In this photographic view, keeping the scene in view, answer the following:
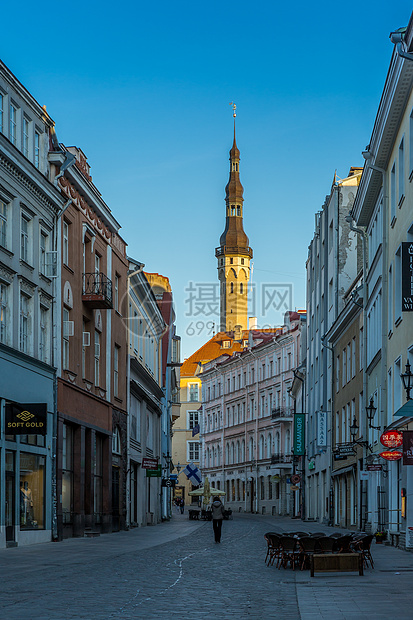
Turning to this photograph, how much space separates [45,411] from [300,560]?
31.5 feet

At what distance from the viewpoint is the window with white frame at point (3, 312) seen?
26.6 metres

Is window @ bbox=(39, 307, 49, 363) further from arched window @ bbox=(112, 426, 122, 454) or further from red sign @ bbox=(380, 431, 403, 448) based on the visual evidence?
red sign @ bbox=(380, 431, 403, 448)

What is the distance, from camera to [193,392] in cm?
11994

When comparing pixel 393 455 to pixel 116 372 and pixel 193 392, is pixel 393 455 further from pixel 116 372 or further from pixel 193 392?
pixel 193 392

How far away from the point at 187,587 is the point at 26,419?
11494 millimetres

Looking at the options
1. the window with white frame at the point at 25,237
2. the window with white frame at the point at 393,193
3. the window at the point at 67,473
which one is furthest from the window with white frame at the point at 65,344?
the window with white frame at the point at 393,193

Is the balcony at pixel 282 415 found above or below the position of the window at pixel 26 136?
below

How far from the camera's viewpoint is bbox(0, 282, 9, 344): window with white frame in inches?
1046

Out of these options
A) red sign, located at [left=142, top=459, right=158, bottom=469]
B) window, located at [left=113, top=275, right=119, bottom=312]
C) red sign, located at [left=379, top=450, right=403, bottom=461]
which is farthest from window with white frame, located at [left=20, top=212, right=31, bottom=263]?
red sign, located at [left=142, top=459, right=158, bottom=469]

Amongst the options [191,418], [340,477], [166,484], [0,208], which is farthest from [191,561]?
[191,418]

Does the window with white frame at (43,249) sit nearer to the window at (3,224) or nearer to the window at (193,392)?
the window at (3,224)

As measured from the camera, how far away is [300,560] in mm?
18750

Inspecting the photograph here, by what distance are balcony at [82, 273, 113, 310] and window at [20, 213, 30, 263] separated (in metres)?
6.02

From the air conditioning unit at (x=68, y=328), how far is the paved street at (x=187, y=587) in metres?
9.85
